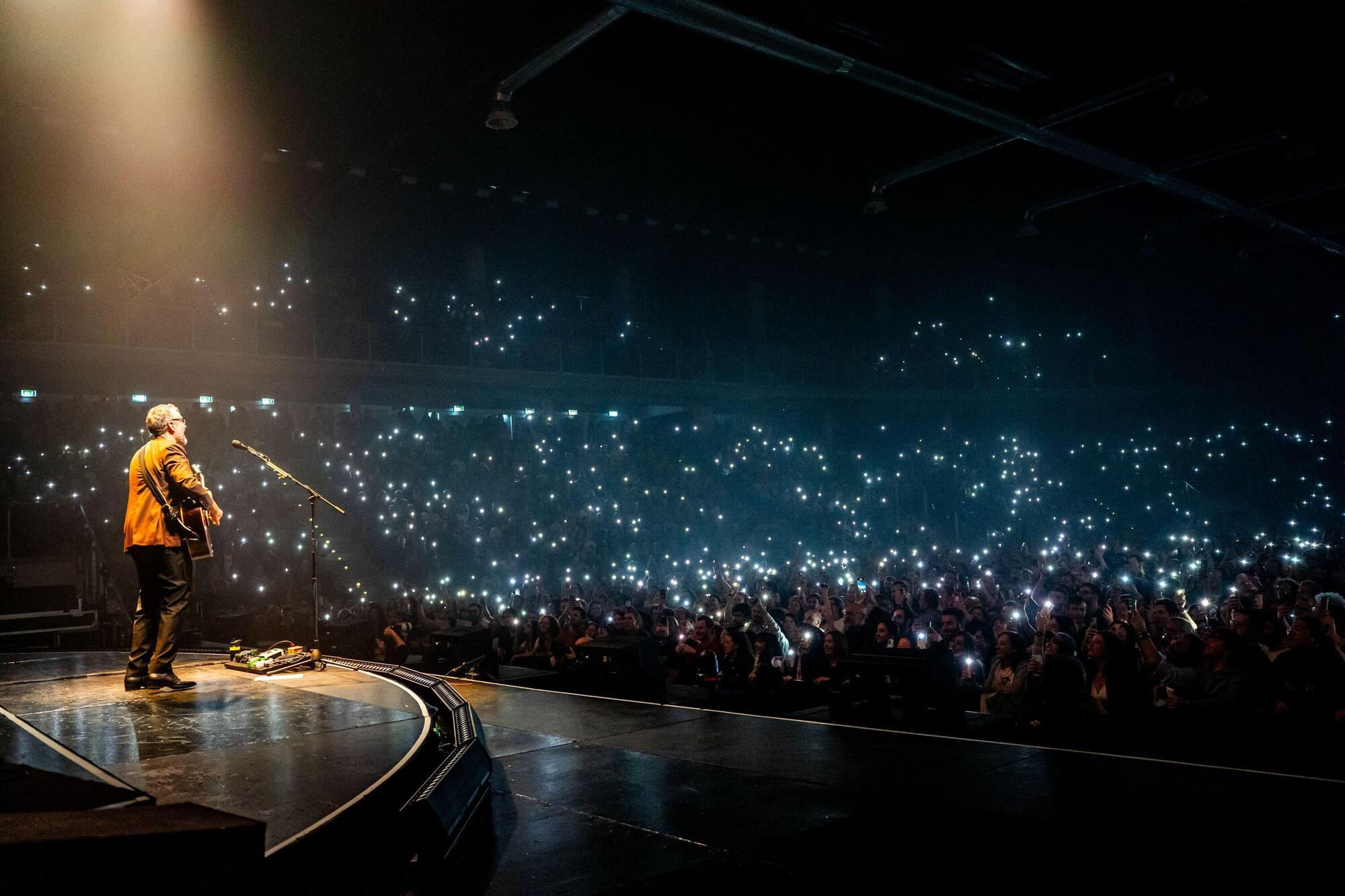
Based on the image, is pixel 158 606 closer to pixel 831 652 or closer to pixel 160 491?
pixel 160 491

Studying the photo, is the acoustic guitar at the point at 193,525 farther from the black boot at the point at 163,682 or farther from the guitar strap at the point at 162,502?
the black boot at the point at 163,682


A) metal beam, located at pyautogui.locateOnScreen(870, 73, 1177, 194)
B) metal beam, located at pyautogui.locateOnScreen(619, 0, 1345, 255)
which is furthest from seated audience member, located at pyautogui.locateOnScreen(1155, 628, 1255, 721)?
metal beam, located at pyautogui.locateOnScreen(619, 0, 1345, 255)

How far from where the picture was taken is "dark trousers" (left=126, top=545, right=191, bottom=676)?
3.86 m

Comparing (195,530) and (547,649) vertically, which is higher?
(195,530)

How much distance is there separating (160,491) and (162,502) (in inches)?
2.0

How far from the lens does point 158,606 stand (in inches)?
153

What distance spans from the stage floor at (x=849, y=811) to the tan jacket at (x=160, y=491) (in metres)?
1.82

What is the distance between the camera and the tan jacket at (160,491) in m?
3.81

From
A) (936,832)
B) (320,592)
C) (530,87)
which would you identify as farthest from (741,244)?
(936,832)

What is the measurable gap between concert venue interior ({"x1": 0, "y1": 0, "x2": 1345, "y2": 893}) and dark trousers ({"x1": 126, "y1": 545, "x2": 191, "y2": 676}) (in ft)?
0.11

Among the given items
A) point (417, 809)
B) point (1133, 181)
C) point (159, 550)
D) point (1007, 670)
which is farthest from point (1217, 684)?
point (159, 550)

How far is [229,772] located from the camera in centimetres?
239

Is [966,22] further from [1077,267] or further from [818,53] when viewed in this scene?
[1077,267]

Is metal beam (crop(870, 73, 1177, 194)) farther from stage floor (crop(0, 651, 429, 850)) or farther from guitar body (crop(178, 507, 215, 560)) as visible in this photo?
guitar body (crop(178, 507, 215, 560))
